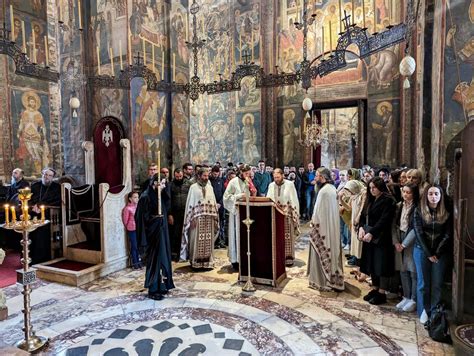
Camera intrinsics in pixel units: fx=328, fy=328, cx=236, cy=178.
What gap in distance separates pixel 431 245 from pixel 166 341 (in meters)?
3.31

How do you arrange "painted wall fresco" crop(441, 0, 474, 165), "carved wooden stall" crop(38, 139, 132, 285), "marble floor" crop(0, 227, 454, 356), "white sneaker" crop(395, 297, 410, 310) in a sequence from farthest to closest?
"carved wooden stall" crop(38, 139, 132, 285) < "white sneaker" crop(395, 297, 410, 310) < "painted wall fresco" crop(441, 0, 474, 165) < "marble floor" crop(0, 227, 454, 356)

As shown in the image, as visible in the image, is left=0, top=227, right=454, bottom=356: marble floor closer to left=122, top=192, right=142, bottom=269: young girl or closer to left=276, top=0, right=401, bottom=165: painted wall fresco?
left=122, top=192, right=142, bottom=269: young girl

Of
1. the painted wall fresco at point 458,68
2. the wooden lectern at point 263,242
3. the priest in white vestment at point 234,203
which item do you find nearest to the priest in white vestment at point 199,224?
the priest in white vestment at point 234,203

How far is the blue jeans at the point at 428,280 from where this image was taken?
155 inches

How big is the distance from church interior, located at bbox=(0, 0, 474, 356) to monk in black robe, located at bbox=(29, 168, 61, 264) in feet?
0.10

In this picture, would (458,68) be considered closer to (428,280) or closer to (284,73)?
(428,280)

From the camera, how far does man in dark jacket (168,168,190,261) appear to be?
275 inches

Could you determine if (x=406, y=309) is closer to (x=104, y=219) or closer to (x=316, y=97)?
(x=104, y=219)

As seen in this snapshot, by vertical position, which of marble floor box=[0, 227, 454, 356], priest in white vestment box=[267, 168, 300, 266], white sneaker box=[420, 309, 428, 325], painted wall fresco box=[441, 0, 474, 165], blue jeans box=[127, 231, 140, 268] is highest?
painted wall fresco box=[441, 0, 474, 165]

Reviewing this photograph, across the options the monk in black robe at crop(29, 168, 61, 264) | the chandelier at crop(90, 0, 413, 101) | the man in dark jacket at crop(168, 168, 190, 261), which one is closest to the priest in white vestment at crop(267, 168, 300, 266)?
the man in dark jacket at crop(168, 168, 190, 261)

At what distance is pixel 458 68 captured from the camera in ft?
14.0

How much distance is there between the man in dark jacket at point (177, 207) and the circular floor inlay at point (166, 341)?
119 inches

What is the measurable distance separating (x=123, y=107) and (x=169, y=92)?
1.91 meters

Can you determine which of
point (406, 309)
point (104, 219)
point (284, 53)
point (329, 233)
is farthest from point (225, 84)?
Result: point (406, 309)
